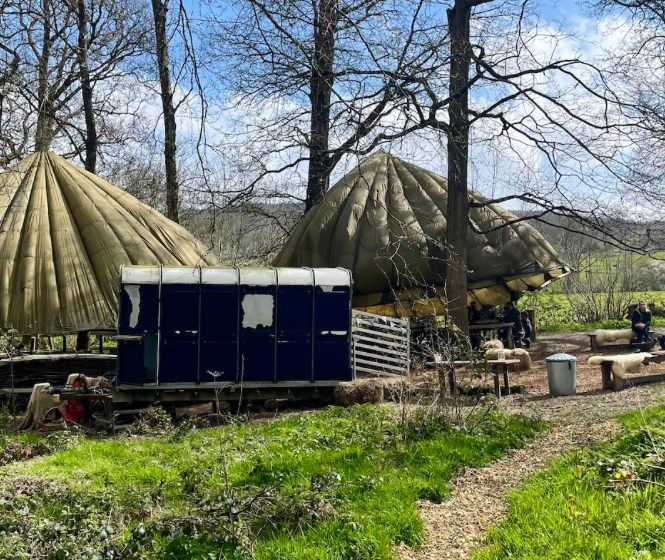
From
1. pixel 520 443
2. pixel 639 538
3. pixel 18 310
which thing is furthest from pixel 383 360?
pixel 639 538

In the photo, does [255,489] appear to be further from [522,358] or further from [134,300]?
[522,358]

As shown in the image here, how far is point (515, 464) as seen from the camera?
849 cm

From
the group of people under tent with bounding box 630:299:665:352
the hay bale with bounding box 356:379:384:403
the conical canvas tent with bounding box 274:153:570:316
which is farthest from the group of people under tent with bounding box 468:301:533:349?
the hay bale with bounding box 356:379:384:403

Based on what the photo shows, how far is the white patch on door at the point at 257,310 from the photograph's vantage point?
14617mm

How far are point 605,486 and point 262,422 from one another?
279 inches

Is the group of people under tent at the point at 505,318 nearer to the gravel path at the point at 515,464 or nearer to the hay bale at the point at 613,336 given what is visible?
the hay bale at the point at 613,336

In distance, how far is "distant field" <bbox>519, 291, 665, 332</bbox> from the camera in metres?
27.5

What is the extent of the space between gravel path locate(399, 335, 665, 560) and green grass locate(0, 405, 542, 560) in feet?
0.62

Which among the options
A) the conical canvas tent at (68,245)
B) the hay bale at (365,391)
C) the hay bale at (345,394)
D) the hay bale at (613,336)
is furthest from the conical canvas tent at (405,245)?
the hay bale at (345,394)

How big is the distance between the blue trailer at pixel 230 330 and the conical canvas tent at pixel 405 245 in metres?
6.22

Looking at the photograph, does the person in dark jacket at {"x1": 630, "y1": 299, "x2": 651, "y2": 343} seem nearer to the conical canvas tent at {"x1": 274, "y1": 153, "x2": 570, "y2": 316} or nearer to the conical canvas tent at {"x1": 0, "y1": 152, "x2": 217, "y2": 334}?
the conical canvas tent at {"x1": 274, "y1": 153, "x2": 570, "y2": 316}

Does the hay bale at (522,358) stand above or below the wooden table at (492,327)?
below

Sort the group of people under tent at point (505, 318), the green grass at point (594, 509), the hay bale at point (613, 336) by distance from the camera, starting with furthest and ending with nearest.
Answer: the group of people under tent at point (505, 318) → the hay bale at point (613, 336) → the green grass at point (594, 509)

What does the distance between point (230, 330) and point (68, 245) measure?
19.3ft
